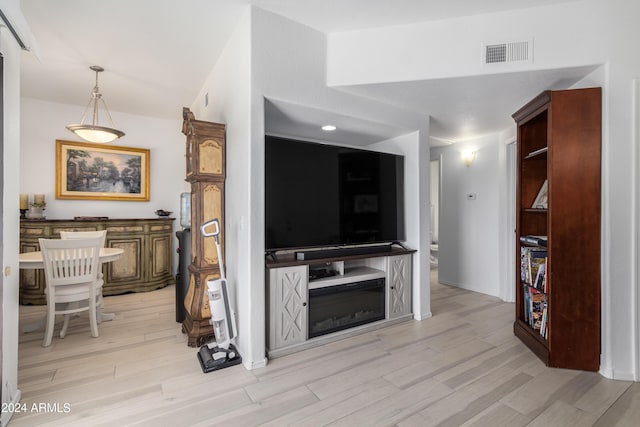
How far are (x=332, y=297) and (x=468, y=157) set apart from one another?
3.26 metres

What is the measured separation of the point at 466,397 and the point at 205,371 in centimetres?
183

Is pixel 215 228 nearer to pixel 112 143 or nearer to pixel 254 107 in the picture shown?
pixel 254 107

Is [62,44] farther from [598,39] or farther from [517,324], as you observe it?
[517,324]

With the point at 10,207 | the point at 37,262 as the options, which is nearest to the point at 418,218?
the point at 10,207

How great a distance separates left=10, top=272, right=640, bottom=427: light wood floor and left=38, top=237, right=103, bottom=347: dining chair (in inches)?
11.9

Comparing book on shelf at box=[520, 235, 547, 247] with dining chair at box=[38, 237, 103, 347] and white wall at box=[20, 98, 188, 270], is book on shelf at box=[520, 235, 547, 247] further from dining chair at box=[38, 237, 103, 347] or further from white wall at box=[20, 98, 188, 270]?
white wall at box=[20, 98, 188, 270]

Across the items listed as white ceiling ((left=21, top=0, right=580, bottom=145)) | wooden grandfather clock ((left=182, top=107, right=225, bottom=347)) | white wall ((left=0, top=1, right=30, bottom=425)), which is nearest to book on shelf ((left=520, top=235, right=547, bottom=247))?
white ceiling ((left=21, top=0, right=580, bottom=145))

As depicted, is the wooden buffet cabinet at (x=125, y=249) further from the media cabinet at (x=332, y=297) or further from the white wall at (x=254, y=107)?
the media cabinet at (x=332, y=297)

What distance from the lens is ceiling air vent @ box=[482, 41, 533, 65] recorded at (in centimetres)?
241

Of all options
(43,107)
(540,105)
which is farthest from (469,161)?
(43,107)

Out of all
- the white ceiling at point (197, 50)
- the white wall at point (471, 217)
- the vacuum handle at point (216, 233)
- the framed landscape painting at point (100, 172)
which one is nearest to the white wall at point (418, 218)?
the white ceiling at point (197, 50)

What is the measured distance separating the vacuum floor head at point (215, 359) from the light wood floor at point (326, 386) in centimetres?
5

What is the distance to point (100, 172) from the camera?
4629mm

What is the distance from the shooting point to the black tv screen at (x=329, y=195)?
275 cm
